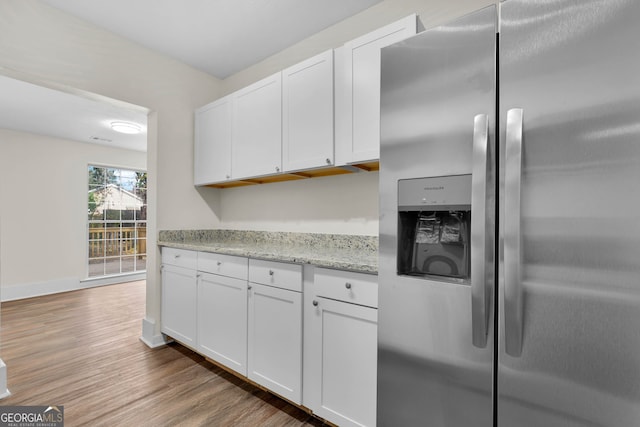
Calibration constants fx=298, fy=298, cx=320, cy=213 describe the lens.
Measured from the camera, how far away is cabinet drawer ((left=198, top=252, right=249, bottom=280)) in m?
1.97

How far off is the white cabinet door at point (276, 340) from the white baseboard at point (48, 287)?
4590mm

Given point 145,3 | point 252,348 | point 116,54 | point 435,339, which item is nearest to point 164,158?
point 116,54

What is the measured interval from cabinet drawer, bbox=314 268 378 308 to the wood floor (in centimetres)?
80

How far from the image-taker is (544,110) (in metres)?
0.89

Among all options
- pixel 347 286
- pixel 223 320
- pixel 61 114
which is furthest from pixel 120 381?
pixel 61 114

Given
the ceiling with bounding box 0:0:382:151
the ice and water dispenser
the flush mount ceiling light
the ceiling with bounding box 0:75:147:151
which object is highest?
the ceiling with bounding box 0:0:382:151

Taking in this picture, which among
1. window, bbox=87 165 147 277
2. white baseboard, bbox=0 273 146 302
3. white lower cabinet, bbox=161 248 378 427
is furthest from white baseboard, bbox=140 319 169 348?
window, bbox=87 165 147 277

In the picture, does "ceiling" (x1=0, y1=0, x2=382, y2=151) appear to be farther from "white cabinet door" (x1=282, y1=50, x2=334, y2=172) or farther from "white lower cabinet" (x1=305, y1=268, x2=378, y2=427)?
"white lower cabinet" (x1=305, y1=268, x2=378, y2=427)

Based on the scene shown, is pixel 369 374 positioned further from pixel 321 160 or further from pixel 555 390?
pixel 321 160

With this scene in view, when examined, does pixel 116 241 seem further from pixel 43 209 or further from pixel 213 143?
pixel 213 143

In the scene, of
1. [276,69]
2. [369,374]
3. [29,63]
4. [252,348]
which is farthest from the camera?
[276,69]

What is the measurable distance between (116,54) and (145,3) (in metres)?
0.60

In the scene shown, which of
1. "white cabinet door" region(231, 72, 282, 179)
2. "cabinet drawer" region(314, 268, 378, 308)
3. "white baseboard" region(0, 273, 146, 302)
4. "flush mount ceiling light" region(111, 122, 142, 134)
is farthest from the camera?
"white baseboard" region(0, 273, 146, 302)

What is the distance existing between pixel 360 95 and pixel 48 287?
5547 mm
